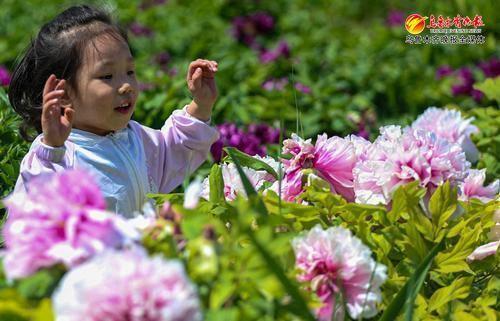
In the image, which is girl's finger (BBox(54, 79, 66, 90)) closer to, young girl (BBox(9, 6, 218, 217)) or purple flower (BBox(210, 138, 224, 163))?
young girl (BBox(9, 6, 218, 217))

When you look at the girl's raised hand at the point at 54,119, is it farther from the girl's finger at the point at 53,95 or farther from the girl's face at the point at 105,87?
the girl's face at the point at 105,87

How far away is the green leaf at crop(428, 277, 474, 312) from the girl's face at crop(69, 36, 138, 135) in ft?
3.37

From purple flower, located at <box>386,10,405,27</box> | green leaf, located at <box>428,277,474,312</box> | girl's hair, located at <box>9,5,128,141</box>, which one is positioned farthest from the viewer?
purple flower, located at <box>386,10,405,27</box>

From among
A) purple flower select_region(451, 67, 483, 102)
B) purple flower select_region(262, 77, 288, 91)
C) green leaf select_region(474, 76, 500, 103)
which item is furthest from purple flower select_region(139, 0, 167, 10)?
green leaf select_region(474, 76, 500, 103)

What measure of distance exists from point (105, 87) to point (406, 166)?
0.88m

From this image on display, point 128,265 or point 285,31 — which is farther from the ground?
point 128,265

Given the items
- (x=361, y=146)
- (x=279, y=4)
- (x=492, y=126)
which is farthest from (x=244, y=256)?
(x=279, y=4)

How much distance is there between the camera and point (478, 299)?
1964 mm

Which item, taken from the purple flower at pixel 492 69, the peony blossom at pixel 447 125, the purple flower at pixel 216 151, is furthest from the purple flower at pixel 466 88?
Answer: the purple flower at pixel 216 151

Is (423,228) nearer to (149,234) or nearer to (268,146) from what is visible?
(149,234)

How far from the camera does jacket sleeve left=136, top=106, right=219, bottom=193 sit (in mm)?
2727

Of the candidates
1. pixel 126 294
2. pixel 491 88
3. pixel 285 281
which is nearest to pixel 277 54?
pixel 491 88

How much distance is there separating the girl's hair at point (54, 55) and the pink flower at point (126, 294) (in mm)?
1310

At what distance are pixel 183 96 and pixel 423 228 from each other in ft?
6.33
